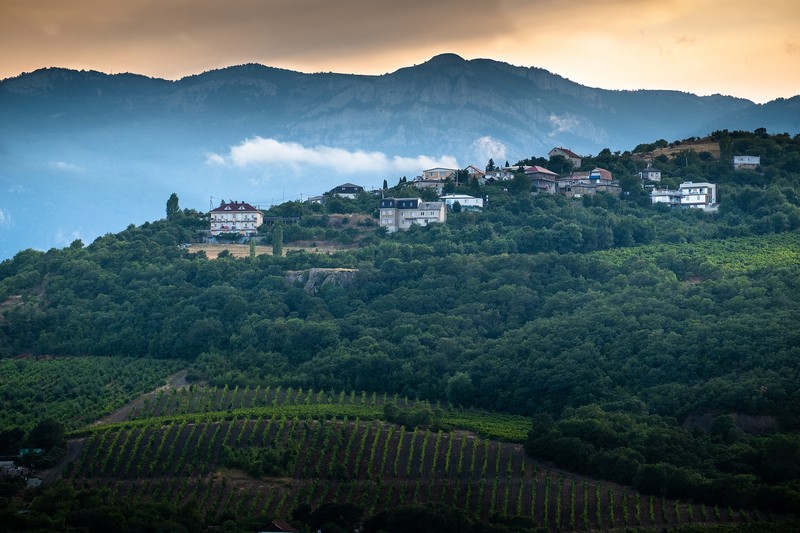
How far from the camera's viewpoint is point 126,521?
Result: 53.5m

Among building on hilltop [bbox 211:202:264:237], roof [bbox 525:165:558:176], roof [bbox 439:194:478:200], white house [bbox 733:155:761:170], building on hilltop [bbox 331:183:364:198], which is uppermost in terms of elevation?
white house [bbox 733:155:761:170]

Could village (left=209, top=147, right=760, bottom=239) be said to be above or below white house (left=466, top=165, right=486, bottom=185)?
below

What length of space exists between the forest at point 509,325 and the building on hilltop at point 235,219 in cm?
221

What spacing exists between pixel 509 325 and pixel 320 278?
1790 centimetres

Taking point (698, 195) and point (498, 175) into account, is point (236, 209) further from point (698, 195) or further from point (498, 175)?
point (698, 195)

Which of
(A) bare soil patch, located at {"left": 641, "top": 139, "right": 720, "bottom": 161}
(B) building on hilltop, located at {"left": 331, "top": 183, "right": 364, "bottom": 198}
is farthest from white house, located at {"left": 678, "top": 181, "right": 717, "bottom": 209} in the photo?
(B) building on hilltop, located at {"left": 331, "top": 183, "right": 364, "bottom": 198}

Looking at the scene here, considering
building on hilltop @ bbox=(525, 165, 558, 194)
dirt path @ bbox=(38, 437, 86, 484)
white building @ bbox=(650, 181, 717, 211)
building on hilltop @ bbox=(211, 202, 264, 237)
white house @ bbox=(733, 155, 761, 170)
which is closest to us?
dirt path @ bbox=(38, 437, 86, 484)

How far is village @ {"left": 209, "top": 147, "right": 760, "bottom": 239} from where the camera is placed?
114m

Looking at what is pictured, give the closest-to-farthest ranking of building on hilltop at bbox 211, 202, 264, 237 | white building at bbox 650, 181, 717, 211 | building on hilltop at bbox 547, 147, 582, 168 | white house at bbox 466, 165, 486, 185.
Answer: white building at bbox 650, 181, 717, 211 → building on hilltop at bbox 211, 202, 264, 237 → white house at bbox 466, 165, 486, 185 → building on hilltop at bbox 547, 147, 582, 168

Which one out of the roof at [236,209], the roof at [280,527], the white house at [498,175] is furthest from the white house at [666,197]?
the roof at [280,527]

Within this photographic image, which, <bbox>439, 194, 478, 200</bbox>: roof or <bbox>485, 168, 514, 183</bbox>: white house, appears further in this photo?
<bbox>485, 168, 514, 183</bbox>: white house

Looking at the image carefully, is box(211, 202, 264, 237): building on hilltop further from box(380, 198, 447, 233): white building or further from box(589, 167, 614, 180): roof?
box(589, 167, 614, 180): roof

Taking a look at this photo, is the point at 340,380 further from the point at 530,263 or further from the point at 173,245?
the point at 173,245

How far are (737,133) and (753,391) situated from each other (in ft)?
249
